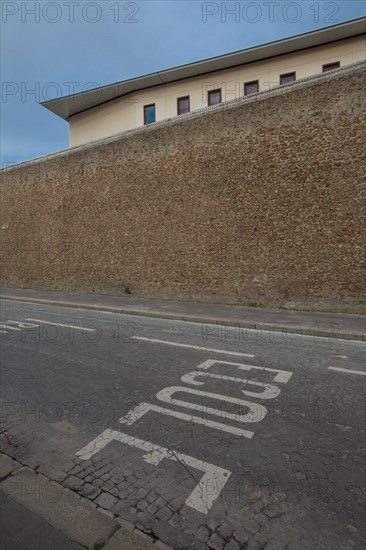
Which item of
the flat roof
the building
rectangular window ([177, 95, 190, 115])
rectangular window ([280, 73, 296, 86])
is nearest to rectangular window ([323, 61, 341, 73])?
the building

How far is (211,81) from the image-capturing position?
70.5ft

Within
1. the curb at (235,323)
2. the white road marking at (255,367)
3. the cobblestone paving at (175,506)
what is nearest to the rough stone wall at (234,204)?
the curb at (235,323)

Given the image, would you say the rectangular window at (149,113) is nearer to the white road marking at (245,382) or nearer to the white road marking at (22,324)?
the white road marking at (22,324)

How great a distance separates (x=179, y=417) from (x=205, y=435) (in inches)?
19.6

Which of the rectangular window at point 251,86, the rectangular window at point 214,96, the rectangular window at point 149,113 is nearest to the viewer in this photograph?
the rectangular window at point 251,86

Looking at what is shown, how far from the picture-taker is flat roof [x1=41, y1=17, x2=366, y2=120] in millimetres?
17875

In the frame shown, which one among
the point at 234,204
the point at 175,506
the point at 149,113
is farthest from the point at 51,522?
the point at 149,113

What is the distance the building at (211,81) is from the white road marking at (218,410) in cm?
1629

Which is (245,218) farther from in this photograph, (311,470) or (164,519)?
A: (164,519)

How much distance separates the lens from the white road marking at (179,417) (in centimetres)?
376

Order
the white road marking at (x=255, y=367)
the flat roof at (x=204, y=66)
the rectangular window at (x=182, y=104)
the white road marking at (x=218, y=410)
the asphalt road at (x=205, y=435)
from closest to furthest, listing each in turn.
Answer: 1. the asphalt road at (x=205, y=435)
2. the white road marking at (x=218, y=410)
3. the white road marking at (x=255, y=367)
4. the flat roof at (x=204, y=66)
5. the rectangular window at (x=182, y=104)

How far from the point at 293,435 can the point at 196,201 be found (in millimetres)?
10480

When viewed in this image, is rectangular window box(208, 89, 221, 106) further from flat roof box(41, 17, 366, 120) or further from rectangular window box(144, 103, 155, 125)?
rectangular window box(144, 103, 155, 125)

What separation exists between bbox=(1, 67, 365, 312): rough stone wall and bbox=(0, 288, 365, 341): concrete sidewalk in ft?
2.38
